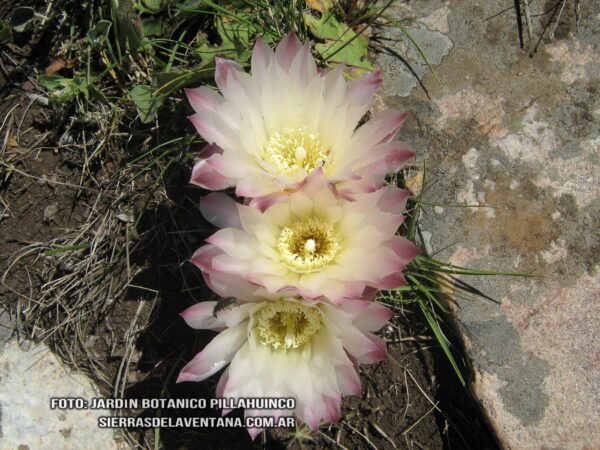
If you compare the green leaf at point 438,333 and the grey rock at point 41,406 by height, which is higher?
the green leaf at point 438,333

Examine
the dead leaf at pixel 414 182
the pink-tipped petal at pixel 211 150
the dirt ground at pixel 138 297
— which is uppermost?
the pink-tipped petal at pixel 211 150

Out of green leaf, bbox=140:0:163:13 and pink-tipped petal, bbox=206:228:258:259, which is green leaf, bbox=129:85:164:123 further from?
pink-tipped petal, bbox=206:228:258:259

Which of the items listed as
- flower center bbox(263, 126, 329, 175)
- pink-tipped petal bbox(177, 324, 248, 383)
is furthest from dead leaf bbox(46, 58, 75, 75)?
pink-tipped petal bbox(177, 324, 248, 383)

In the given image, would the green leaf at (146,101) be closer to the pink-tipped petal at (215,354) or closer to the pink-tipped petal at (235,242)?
the pink-tipped petal at (235,242)

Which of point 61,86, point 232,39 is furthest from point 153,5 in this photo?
point 61,86

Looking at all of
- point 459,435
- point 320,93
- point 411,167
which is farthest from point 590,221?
point 320,93

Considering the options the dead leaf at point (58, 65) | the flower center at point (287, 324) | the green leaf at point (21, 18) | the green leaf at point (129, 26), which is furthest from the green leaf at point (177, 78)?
the flower center at point (287, 324)

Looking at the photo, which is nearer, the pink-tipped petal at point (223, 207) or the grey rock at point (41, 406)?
the pink-tipped petal at point (223, 207)
